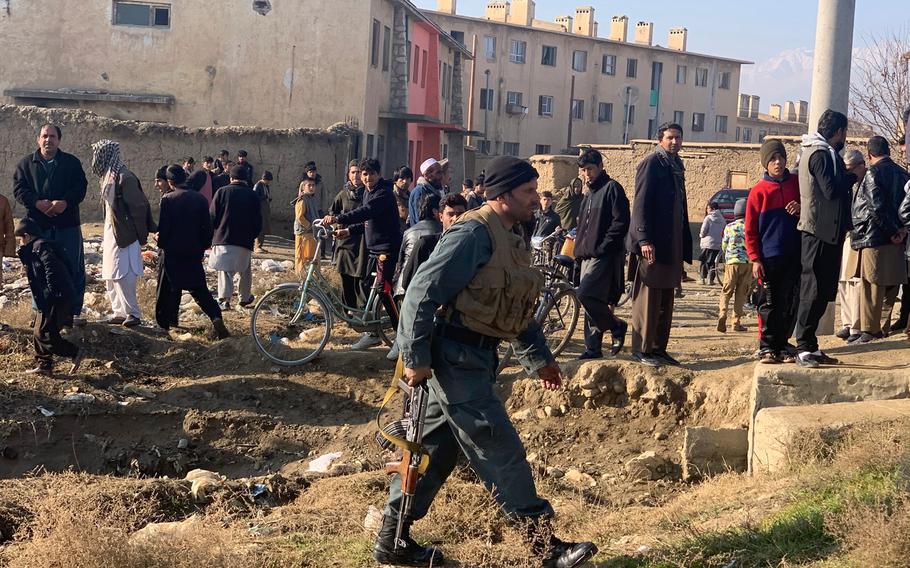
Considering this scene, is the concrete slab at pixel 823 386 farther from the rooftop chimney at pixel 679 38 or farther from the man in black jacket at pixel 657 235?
the rooftop chimney at pixel 679 38

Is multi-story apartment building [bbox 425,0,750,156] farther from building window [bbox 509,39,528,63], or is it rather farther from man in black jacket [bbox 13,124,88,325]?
man in black jacket [bbox 13,124,88,325]

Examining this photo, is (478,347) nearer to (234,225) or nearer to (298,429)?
(298,429)

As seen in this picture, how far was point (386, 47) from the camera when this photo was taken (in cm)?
2931

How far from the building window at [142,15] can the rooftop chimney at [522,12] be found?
32.9 m

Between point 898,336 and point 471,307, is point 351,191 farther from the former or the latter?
point 471,307

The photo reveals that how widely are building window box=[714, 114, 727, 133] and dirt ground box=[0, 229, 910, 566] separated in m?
52.9

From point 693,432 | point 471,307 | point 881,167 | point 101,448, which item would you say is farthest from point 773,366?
point 101,448

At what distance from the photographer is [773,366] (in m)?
6.91

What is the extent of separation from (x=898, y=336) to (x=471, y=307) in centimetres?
627

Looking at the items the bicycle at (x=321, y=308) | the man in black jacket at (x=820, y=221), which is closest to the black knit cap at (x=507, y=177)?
the man in black jacket at (x=820, y=221)

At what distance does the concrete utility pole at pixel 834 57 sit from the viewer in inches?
369

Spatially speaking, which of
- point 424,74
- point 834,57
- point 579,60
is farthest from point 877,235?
point 579,60

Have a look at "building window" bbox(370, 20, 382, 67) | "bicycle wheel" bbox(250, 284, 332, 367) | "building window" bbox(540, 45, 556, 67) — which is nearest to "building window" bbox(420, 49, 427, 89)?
"building window" bbox(370, 20, 382, 67)

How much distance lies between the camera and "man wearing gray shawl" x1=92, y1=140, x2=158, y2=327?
32.1 feet
